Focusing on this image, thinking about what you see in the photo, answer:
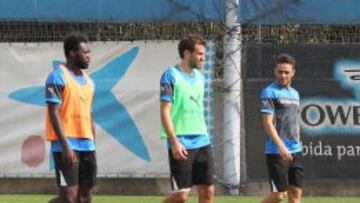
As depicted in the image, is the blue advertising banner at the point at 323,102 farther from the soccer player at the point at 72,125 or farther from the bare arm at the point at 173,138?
the soccer player at the point at 72,125

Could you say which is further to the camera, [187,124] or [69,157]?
[187,124]

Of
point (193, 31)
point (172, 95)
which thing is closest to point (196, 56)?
point (172, 95)

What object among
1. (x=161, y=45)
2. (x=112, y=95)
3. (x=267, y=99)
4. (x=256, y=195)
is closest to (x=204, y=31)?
(x=161, y=45)

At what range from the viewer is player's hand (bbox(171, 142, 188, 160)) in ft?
27.8

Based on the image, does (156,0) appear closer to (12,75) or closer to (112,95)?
(112,95)

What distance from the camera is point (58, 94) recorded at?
26.7 ft

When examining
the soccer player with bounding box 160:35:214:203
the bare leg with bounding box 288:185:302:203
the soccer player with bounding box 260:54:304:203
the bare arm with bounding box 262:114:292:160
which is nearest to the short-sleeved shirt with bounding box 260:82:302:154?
the soccer player with bounding box 260:54:304:203

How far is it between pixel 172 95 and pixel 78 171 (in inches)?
44.0

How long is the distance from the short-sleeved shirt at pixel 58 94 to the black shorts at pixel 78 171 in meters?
0.05

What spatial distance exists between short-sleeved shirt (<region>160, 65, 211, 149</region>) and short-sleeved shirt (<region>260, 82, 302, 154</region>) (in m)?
1.20

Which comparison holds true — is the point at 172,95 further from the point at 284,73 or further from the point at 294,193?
the point at 294,193

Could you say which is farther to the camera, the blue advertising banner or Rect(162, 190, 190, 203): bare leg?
the blue advertising banner

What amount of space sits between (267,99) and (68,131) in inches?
94.7

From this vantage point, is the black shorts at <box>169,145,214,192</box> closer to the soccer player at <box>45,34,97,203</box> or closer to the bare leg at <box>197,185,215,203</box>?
the bare leg at <box>197,185,215,203</box>
